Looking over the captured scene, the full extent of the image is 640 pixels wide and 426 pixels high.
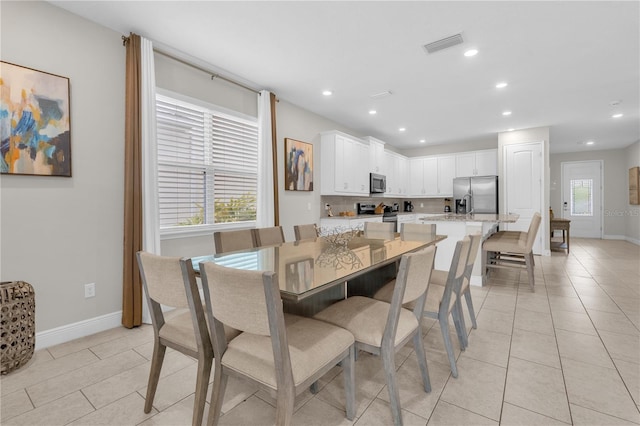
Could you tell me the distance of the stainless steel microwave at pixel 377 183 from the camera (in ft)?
19.5

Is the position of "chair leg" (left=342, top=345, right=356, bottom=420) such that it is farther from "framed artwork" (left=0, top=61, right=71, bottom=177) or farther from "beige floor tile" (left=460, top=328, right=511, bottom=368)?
"framed artwork" (left=0, top=61, right=71, bottom=177)

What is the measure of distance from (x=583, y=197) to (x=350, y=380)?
10448 mm

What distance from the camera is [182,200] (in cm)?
323

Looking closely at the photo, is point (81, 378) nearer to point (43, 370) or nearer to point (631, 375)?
point (43, 370)

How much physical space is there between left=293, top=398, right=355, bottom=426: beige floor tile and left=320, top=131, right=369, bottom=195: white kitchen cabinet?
12.0 feet

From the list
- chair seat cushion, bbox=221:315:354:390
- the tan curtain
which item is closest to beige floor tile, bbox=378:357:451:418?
chair seat cushion, bbox=221:315:354:390

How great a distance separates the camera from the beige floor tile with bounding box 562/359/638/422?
62.3 inches

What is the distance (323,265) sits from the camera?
5.19 ft

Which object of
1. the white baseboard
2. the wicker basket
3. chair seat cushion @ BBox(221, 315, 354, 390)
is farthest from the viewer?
the white baseboard

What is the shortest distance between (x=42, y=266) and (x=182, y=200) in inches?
49.6

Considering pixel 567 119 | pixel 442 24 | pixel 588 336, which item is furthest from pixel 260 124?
pixel 567 119

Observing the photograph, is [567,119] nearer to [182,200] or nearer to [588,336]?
[588,336]

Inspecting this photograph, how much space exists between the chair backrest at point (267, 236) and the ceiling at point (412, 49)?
1758 mm

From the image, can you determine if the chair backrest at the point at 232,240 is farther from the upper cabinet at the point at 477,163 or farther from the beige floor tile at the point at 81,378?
the upper cabinet at the point at 477,163
